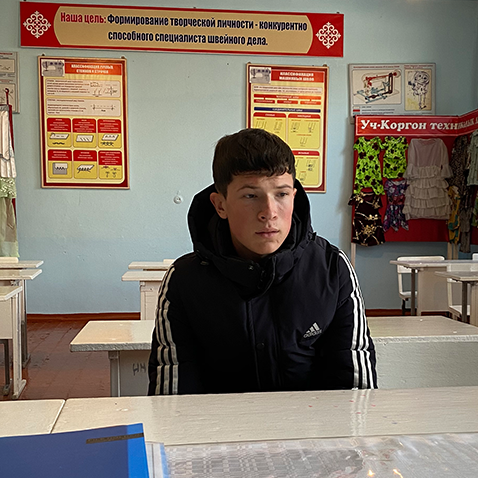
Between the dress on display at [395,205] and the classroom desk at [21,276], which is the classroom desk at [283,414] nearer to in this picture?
the classroom desk at [21,276]

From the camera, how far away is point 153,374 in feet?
3.87

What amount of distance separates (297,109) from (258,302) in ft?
16.1

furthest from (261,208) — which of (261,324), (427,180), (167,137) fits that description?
(427,180)

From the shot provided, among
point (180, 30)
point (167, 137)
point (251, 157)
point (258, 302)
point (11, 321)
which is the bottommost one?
point (11, 321)

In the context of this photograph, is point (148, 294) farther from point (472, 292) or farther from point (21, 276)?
point (472, 292)

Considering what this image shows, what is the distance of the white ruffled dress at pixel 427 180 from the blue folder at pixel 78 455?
5.56 meters

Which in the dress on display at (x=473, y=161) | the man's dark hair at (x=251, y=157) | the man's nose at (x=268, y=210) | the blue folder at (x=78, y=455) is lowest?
the blue folder at (x=78, y=455)

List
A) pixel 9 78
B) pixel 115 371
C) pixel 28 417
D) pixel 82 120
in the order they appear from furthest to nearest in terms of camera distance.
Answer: pixel 82 120 < pixel 9 78 < pixel 115 371 < pixel 28 417

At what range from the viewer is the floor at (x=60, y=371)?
3.22m

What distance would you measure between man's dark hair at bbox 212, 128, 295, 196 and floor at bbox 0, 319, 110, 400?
239cm

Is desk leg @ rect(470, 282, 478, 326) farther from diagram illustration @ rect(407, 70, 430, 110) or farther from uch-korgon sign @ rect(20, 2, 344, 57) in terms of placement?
uch-korgon sign @ rect(20, 2, 344, 57)

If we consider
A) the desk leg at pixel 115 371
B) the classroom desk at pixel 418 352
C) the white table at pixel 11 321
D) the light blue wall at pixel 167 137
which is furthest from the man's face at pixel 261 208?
the light blue wall at pixel 167 137

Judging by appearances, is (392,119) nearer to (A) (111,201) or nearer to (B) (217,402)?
(A) (111,201)

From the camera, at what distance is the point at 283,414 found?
2.70 feet
